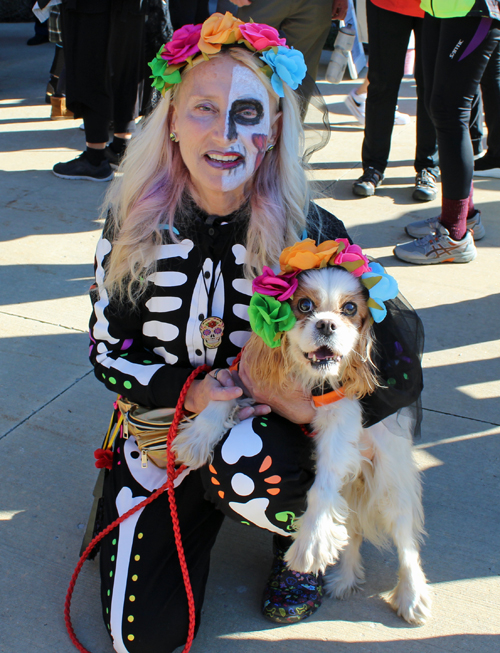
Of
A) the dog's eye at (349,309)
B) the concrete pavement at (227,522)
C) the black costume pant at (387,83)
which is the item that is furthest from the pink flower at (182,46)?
the black costume pant at (387,83)

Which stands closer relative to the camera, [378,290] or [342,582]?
[378,290]

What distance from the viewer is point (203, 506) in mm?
2238

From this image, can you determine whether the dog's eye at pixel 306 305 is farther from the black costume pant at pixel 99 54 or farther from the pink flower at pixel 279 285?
the black costume pant at pixel 99 54

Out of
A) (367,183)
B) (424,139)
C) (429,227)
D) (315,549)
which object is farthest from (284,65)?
(424,139)

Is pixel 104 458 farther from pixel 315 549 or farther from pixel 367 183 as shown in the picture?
pixel 367 183

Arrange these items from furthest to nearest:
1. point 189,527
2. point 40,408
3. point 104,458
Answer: point 40,408 < point 104,458 < point 189,527

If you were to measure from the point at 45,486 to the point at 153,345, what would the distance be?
828mm

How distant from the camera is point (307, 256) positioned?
69.8 inches

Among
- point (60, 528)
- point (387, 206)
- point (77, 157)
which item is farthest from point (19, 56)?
point (60, 528)

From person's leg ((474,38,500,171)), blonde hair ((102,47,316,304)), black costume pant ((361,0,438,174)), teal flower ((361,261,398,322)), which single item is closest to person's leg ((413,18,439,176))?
black costume pant ((361,0,438,174))

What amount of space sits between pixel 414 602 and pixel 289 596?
41cm

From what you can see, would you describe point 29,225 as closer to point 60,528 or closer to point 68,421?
point 68,421

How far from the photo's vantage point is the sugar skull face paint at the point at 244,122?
204cm

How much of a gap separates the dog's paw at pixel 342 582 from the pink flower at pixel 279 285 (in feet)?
3.42
